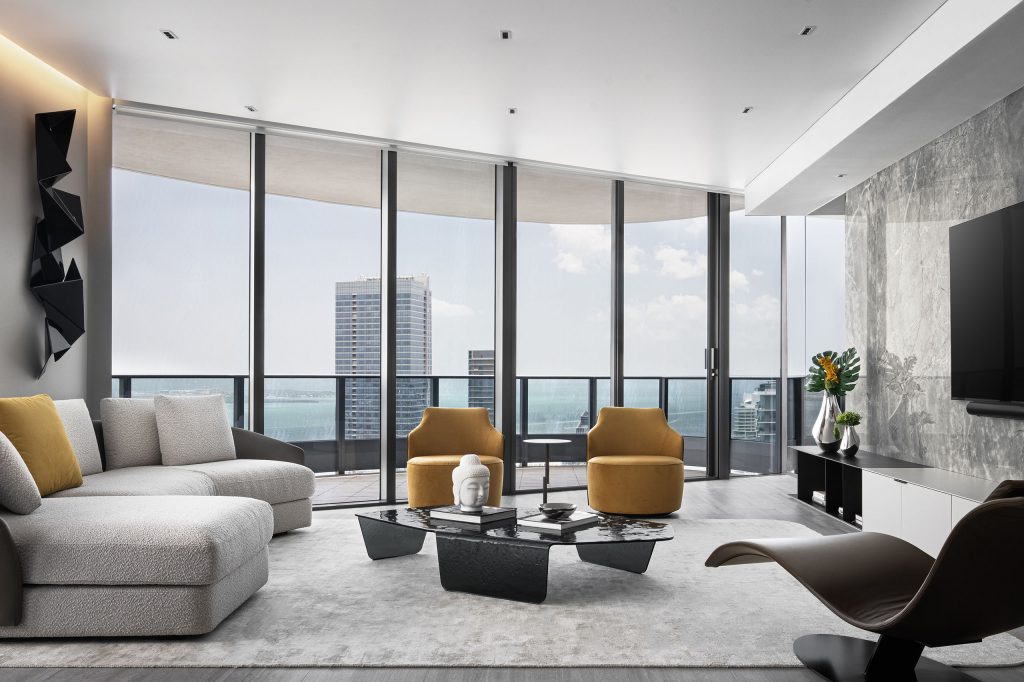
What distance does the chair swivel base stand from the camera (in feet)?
8.07

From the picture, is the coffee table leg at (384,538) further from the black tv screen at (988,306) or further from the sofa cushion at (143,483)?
the black tv screen at (988,306)

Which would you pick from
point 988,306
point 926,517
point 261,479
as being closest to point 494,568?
point 261,479

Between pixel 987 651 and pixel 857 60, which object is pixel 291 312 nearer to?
pixel 857 60

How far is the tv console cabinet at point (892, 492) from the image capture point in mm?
3799

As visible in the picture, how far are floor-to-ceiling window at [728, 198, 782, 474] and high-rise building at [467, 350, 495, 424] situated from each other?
7.94 feet

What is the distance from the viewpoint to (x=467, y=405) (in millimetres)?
6246

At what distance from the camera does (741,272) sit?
734 cm

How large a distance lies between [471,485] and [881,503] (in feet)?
8.00

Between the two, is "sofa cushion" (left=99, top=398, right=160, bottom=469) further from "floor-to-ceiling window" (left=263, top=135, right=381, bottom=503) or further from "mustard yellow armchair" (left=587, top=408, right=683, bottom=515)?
"mustard yellow armchair" (left=587, top=408, right=683, bottom=515)

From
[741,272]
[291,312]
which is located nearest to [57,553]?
[291,312]

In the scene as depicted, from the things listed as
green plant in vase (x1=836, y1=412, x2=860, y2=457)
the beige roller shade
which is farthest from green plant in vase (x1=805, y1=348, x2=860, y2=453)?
the beige roller shade

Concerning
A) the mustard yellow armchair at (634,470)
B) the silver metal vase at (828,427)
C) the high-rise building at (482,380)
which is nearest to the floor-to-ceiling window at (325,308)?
the high-rise building at (482,380)

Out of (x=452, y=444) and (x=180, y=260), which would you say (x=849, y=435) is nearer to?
(x=452, y=444)

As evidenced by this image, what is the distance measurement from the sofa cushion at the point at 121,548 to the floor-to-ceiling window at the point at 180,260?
237 cm
